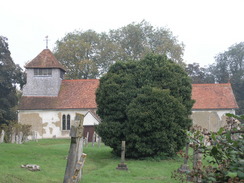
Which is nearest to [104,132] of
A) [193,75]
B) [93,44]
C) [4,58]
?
[4,58]

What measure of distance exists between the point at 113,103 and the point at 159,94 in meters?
2.81

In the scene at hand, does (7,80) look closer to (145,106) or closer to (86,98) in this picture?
(86,98)

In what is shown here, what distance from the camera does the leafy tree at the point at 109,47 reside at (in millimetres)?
49938

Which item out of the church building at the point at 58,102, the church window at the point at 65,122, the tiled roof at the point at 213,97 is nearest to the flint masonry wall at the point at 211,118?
the church building at the point at 58,102

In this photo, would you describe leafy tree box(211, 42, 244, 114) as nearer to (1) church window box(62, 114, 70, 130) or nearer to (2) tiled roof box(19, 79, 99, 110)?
(2) tiled roof box(19, 79, 99, 110)

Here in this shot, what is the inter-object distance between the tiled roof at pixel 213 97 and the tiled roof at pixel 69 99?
12.1 meters

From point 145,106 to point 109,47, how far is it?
31.5m

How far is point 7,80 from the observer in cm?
3747

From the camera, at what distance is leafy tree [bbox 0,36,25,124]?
36500 mm

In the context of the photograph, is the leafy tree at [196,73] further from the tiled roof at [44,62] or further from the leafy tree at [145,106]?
the leafy tree at [145,106]

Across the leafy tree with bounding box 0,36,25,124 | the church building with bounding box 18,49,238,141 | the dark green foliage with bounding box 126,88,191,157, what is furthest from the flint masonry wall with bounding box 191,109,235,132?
the dark green foliage with bounding box 126,88,191,157

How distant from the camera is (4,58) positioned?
37906mm

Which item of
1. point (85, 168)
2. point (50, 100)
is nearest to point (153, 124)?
point (85, 168)

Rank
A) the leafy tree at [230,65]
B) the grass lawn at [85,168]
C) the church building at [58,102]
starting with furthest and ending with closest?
the leafy tree at [230,65] → the church building at [58,102] → the grass lawn at [85,168]
